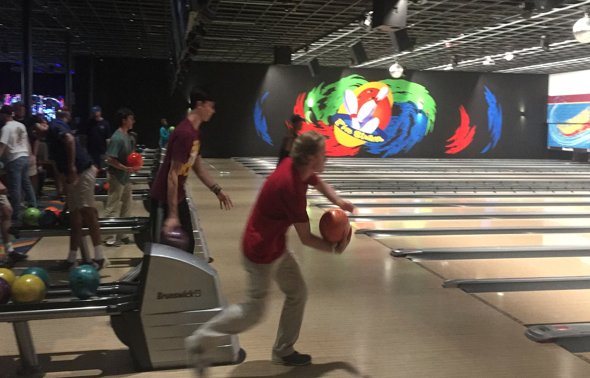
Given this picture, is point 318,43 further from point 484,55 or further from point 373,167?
point 484,55

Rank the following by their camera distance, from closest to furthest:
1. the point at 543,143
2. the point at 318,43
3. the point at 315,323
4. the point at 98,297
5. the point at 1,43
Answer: the point at 98,297
the point at 315,323
the point at 318,43
the point at 1,43
the point at 543,143

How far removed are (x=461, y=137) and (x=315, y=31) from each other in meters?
8.91

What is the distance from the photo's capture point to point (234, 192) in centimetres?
952

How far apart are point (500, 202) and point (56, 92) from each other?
23.6 m

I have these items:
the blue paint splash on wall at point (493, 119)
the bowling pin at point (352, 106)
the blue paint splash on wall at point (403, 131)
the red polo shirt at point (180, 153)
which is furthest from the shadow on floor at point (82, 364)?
the blue paint splash on wall at point (493, 119)

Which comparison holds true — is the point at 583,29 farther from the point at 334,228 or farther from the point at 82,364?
the point at 82,364

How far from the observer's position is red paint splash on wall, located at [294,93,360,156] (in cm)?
1825

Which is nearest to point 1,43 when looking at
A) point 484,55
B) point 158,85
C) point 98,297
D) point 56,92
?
point 158,85

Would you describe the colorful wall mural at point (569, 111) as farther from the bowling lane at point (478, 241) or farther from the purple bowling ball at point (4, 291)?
the purple bowling ball at point (4, 291)

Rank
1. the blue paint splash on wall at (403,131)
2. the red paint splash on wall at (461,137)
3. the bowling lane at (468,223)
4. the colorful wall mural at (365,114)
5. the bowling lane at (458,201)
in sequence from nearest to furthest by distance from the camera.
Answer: the bowling lane at (468,223)
the bowling lane at (458,201)
the colorful wall mural at (365,114)
the blue paint splash on wall at (403,131)
the red paint splash on wall at (461,137)

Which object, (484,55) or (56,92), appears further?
(56,92)

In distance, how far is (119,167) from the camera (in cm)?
514

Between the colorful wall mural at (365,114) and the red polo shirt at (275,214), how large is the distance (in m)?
15.7

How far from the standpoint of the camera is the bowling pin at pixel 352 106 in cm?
1853
